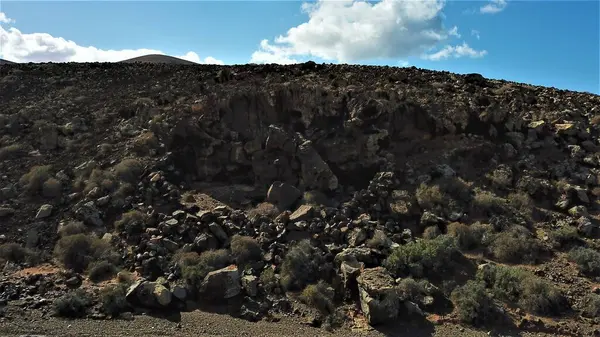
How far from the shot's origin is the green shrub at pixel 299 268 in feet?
37.6

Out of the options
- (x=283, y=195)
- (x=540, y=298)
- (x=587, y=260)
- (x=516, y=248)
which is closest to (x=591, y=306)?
(x=540, y=298)

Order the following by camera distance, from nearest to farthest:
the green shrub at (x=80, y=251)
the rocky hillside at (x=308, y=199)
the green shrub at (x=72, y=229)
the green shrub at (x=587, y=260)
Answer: the rocky hillside at (x=308, y=199) → the green shrub at (x=587, y=260) → the green shrub at (x=80, y=251) → the green shrub at (x=72, y=229)

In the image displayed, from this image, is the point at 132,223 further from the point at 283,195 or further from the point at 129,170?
the point at 283,195

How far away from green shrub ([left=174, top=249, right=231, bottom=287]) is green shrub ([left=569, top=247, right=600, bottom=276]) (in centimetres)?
914

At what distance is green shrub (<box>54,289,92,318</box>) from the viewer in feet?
33.4

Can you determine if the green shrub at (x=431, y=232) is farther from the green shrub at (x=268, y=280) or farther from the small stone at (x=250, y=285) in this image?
the small stone at (x=250, y=285)

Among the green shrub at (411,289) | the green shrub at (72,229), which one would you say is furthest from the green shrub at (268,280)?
the green shrub at (72,229)

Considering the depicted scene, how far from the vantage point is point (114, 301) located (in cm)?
1045

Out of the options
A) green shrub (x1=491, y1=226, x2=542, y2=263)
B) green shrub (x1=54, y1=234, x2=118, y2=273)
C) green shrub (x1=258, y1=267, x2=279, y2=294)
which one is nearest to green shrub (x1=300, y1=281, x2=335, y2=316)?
green shrub (x1=258, y1=267, x2=279, y2=294)

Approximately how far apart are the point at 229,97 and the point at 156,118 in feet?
10.1

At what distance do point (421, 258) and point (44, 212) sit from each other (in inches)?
457

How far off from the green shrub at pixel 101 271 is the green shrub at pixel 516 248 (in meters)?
10.4

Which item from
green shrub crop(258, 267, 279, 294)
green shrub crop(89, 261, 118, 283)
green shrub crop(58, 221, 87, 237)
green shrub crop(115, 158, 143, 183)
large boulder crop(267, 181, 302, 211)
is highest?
green shrub crop(115, 158, 143, 183)

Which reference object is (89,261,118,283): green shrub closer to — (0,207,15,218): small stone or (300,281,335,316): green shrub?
(0,207,15,218): small stone
